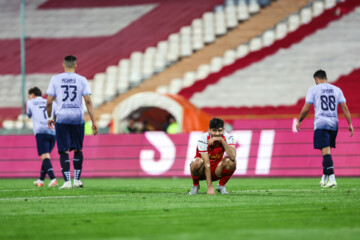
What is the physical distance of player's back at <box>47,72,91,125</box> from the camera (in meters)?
12.6

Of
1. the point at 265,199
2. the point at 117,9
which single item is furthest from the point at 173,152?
the point at 117,9

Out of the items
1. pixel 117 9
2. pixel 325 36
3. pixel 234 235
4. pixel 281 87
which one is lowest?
pixel 234 235

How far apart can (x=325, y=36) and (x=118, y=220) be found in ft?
80.5

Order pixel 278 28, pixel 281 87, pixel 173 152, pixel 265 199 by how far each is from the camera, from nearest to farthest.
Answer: pixel 265 199
pixel 173 152
pixel 281 87
pixel 278 28

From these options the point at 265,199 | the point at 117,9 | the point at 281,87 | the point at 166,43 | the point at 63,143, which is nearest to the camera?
the point at 265,199

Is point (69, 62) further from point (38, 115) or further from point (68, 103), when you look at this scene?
point (38, 115)

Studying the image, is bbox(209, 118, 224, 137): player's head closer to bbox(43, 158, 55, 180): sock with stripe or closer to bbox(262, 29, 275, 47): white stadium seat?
bbox(43, 158, 55, 180): sock with stripe

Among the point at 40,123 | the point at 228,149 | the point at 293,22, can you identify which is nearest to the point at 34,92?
the point at 40,123

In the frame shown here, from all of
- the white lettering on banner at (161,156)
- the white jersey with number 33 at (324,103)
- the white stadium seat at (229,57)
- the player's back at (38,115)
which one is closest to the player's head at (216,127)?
the white jersey with number 33 at (324,103)

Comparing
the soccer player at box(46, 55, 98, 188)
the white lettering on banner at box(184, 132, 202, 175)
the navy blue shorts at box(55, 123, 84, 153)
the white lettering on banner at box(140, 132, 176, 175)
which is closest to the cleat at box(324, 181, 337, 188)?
the soccer player at box(46, 55, 98, 188)

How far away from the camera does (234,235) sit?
6.39 meters

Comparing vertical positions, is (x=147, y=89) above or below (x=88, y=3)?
below

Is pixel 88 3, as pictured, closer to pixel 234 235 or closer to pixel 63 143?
pixel 63 143

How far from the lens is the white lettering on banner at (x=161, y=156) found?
19.2m
